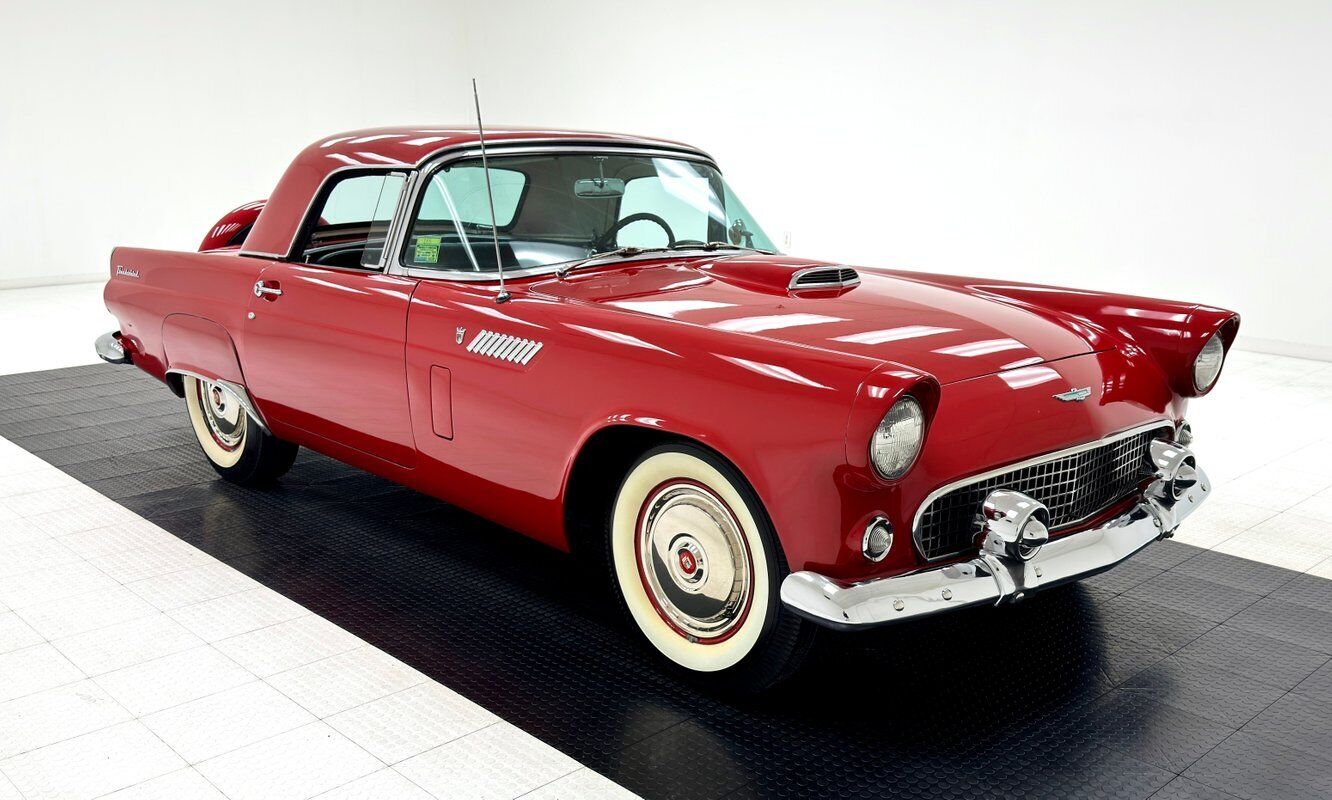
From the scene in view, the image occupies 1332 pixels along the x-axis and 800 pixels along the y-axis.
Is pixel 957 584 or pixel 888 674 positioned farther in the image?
pixel 888 674

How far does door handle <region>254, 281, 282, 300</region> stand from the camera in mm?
3488

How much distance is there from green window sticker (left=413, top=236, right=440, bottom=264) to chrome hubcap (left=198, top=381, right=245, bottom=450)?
1.19 meters

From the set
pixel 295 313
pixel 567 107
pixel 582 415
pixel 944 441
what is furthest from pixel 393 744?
pixel 567 107

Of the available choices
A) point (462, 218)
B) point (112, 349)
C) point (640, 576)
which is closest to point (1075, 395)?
point (640, 576)

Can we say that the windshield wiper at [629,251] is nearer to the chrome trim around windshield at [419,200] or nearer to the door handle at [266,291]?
the chrome trim around windshield at [419,200]

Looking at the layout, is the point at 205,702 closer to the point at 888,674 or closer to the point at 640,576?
the point at 640,576

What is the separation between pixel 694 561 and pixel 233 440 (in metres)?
2.33

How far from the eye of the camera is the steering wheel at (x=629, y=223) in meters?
3.18

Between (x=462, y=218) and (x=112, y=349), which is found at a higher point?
(x=462, y=218)

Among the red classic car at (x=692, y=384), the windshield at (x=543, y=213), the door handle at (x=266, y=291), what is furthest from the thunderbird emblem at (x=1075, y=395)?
the door handle at (x=266, y=291)

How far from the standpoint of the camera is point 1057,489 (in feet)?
8.04

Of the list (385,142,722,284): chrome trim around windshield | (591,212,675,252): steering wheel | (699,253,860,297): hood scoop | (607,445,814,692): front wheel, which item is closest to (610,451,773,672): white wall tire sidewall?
(607,445,814,692): front wheel

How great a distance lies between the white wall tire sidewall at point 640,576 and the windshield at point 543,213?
848 mm


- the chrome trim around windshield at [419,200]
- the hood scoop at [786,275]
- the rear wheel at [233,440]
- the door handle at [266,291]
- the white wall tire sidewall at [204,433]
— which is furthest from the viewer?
the white wall tire sidewall at [204,433]
